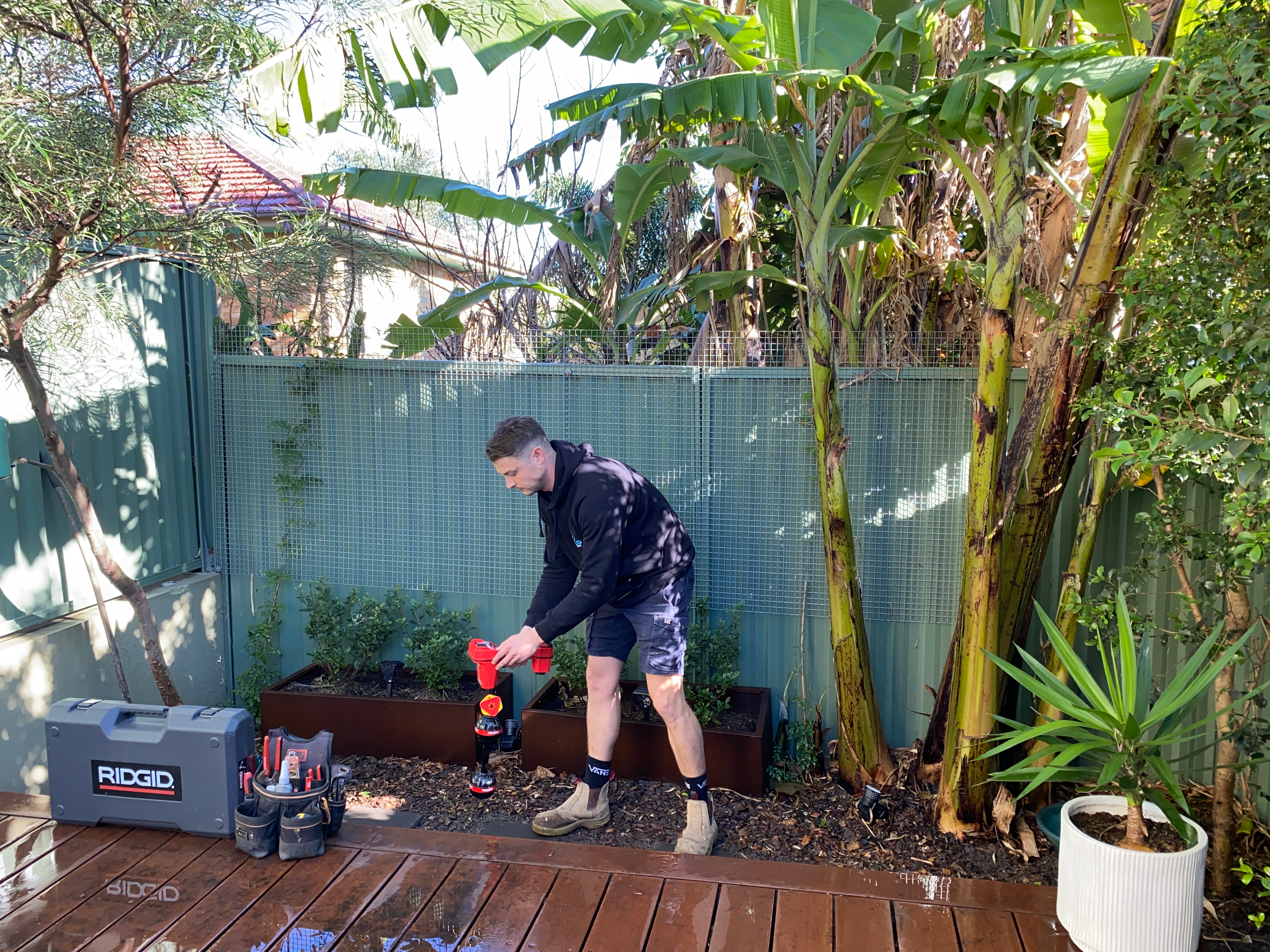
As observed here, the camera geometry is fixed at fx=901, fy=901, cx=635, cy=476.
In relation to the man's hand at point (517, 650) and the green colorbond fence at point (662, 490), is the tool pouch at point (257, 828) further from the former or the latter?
the green colorbond fence at point (662, 490)

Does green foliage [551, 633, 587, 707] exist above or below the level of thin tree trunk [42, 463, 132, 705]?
below

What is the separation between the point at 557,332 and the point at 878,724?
8.25ft

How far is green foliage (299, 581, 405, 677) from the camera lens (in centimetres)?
467

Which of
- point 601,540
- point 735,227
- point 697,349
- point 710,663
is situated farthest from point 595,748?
point 735,227

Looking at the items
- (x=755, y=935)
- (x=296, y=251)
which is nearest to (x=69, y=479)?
(x=296, y=251)

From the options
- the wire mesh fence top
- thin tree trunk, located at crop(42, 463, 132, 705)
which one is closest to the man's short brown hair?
the wire mesh fence top

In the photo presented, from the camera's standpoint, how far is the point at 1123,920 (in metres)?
2.37

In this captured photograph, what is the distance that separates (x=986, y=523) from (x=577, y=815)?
6.61 ft

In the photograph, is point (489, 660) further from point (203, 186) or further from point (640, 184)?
point (203, 186)

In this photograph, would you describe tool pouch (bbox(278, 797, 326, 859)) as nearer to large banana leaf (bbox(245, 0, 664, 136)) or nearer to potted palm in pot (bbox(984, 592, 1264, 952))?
potted palm in pot (bbox(984, 592, 1264, 952))

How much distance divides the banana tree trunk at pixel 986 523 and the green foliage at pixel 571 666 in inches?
66.8

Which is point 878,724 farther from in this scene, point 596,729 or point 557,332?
point 557,332

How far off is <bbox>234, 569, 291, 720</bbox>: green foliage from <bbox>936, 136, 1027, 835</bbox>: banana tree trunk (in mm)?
3544

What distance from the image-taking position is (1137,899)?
237 centimetres
